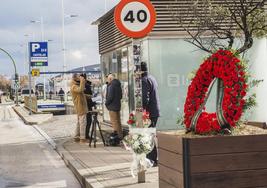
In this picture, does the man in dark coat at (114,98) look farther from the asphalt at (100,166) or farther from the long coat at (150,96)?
the long coat at (150,96)

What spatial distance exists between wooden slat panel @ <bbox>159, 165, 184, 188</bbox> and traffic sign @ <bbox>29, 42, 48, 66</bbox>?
93.7ft

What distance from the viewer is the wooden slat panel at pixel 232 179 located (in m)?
5.91

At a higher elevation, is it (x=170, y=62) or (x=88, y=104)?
(x=170, y=62)

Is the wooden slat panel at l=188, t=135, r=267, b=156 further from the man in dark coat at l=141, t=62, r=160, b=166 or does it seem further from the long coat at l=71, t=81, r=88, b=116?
the long coat at l=71, t=81, r=88, b=116

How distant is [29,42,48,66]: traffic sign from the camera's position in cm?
3472

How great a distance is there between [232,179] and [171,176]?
739 mm

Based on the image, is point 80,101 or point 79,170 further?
point 80,101

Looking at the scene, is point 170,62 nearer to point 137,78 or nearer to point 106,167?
point 106,167

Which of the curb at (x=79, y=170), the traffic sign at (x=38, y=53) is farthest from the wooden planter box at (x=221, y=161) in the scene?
the traffic sign at (x=38, y=53)

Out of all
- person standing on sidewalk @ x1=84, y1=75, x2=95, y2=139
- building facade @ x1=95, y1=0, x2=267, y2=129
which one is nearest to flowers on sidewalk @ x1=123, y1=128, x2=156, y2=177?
person standing on sidewalk @ x1=84, y1=75, x2=95, y2=139

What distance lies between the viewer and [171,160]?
6375 mm

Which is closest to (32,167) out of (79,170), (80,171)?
(79,170)

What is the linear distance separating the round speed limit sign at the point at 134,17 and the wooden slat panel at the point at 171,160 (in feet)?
6.82

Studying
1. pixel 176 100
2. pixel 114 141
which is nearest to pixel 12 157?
pixel 114 141
